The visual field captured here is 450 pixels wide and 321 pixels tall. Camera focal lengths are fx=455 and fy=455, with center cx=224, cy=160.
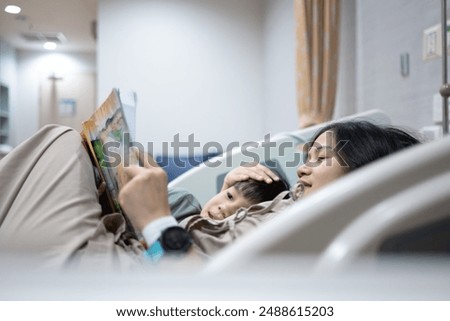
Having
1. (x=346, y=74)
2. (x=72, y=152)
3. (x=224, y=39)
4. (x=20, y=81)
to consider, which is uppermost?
(x=224, y=39)

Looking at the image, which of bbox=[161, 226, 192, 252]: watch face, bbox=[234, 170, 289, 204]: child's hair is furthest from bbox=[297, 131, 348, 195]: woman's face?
bbox=[161, 226, 192, 252]: watch face

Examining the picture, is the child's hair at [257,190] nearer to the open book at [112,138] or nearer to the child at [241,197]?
the child at [241,197]

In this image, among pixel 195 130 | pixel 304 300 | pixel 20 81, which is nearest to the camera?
pixel 304 300

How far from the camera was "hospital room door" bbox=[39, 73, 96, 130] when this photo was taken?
852 millimetres

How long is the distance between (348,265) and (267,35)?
1838mm

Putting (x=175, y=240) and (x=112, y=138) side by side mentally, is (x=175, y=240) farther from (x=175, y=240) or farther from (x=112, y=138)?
(x=112, y=138)

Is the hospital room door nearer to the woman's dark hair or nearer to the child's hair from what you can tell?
the child's hair

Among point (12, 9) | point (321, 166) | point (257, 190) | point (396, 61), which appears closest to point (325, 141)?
point (321, 166)

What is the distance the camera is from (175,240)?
452mm

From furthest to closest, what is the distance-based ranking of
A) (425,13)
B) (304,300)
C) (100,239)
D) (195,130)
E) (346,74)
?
1. (195,130)
2. (346,74)
3. (425,13)
4. (100,239)
5. (304,300)

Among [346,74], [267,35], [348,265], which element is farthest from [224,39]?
[348,265]

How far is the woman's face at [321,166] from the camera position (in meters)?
0.67

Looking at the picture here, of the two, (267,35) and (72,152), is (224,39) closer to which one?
(267,35)
